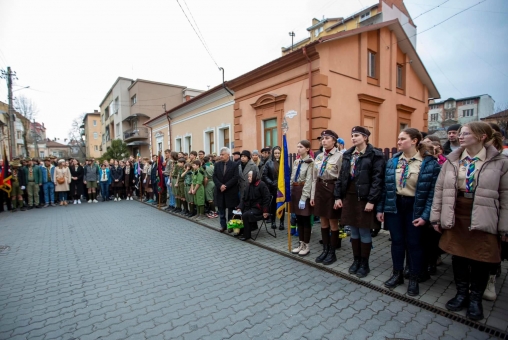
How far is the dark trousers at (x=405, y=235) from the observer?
3.46 m

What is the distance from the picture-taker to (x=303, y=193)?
4855mm

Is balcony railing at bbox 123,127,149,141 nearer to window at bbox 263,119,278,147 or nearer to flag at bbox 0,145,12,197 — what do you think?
flag at bbox 0,145,12,197

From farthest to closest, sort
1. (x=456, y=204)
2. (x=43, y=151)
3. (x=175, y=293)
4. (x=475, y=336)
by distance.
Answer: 1. (x=43, y=151)
2. (x=175, y=293)
3. (x=456, y=204)
4. (x=475, y=336)

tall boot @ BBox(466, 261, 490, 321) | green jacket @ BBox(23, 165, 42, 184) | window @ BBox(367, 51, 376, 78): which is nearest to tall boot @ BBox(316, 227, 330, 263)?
tall boot @ BBox(466, 261, 490, 321)

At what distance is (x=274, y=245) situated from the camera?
5.68 m

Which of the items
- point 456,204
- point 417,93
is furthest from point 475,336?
point 417,93

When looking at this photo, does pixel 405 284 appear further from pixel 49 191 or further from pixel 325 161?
pixel 49 191

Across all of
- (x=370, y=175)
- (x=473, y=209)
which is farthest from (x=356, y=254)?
(x=473, y=209)

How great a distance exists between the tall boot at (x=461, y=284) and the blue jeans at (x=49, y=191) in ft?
47.6

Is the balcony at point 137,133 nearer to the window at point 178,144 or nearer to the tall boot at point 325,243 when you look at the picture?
the window at point 178,144

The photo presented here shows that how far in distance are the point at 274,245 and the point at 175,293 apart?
256cm

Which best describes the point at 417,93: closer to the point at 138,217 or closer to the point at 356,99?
the point at 356,99

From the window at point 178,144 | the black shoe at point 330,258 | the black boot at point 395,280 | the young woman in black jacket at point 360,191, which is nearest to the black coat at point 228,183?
the black shoe at point 330,258

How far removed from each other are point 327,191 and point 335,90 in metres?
7.00
